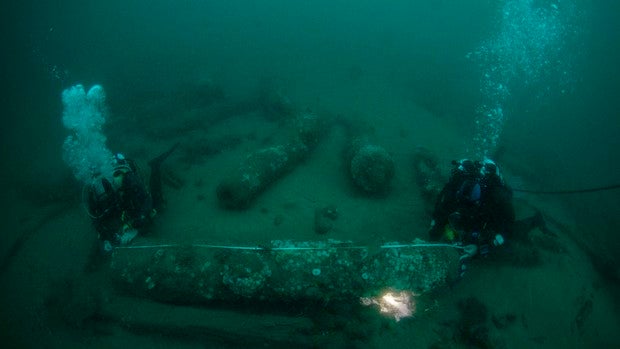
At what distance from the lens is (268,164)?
25.5ft

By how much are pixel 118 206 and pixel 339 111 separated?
9343 mm

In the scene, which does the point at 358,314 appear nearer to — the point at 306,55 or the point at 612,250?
the point at 612,250

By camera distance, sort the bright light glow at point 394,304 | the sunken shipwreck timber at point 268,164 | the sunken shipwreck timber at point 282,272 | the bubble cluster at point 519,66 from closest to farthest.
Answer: the sunken shipwreck timber at point 282,272
the bright light glow at point 394,304
the sunken shipwreck timber at point 268,164
the bubble cluster at point 519,66

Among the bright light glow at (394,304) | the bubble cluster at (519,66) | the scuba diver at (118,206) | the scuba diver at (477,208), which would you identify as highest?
the scuba diver at (477,208)

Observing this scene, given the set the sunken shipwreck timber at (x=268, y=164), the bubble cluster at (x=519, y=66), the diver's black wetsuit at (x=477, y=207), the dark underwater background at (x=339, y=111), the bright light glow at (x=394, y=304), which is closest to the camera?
the bright light glow at (x=394, y=304)

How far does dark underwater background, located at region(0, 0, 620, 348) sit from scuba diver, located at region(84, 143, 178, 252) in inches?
47.0

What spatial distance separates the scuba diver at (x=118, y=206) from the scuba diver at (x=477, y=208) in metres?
5.50

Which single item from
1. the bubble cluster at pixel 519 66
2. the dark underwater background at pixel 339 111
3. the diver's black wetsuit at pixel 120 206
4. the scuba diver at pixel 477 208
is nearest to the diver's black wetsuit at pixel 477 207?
the scuba diver at pixel 477 208

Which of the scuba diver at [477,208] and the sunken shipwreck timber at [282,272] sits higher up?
the scuba diver at [477,208]

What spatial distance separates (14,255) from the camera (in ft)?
22.6

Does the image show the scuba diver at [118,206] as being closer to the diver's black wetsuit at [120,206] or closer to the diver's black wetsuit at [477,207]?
the diver's black wetsuit at [120,206]

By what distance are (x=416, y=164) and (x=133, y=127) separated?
429 inches

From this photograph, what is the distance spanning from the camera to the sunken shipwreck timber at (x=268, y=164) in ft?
23.3

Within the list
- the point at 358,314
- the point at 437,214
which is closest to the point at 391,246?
the point at 358,314
